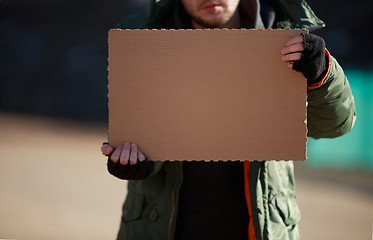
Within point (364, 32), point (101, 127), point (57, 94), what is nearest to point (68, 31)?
point (57, 94)

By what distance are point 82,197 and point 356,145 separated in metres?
4.56

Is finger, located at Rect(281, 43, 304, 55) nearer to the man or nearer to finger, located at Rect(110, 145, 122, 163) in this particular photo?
the man

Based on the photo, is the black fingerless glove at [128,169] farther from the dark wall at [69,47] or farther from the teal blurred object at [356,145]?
the dark wall at [69,47]

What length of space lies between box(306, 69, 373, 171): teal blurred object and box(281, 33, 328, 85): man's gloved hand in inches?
201

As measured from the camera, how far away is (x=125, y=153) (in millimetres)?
1190

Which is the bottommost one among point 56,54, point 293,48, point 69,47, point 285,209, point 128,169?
point 285,209

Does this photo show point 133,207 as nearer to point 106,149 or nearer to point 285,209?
point 106,149

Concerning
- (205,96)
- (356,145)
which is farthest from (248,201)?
(356,145)

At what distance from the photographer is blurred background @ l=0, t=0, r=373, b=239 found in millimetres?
3734

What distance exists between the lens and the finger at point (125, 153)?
118 cm

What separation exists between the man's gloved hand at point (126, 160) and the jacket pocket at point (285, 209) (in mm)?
572

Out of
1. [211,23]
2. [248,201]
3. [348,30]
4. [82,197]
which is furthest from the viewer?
[348,30]

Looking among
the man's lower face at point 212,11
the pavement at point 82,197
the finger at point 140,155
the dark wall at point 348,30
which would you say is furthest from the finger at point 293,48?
the dark wall at point 348,30

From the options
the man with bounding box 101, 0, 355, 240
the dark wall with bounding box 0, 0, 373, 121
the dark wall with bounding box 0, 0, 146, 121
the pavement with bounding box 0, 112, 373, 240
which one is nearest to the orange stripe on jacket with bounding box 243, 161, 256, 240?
the man with bounding box 101, 0, 355, 240
